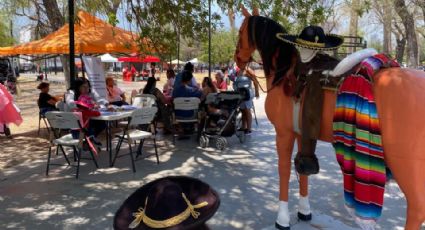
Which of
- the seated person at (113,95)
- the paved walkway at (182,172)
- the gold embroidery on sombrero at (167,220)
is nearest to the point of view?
the gold embroidery on sombrero at (167,220)

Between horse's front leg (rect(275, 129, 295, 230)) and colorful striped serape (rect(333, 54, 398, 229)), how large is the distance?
0.72 metres

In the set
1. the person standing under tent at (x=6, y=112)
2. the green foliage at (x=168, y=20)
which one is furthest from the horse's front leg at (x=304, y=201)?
the person standing under tent at (x=6, y=112)

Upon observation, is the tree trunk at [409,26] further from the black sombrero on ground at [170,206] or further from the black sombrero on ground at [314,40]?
the black sombrero on ground at [170,206]

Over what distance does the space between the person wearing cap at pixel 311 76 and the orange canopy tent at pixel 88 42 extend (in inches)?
229

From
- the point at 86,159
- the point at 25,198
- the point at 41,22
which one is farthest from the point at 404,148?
the point at 41,22

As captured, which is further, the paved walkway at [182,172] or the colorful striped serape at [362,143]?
the paved walkway at [182,172]

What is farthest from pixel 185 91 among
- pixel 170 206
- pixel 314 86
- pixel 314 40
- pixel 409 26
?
pixel 409 26

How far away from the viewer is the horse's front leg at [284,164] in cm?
369

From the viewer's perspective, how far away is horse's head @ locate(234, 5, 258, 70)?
4008 mm

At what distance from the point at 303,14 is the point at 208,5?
1.82 m

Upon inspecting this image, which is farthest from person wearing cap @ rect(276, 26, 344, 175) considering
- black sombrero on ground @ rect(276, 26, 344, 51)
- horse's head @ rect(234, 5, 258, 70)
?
horse's head @ rect(234, 5, 258, 70)

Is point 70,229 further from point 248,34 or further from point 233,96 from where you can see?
point 233,96

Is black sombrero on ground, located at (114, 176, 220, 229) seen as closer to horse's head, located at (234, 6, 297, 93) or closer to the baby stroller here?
horse's head, located at (234, 6, 297, 93)

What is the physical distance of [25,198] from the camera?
4.97 m
